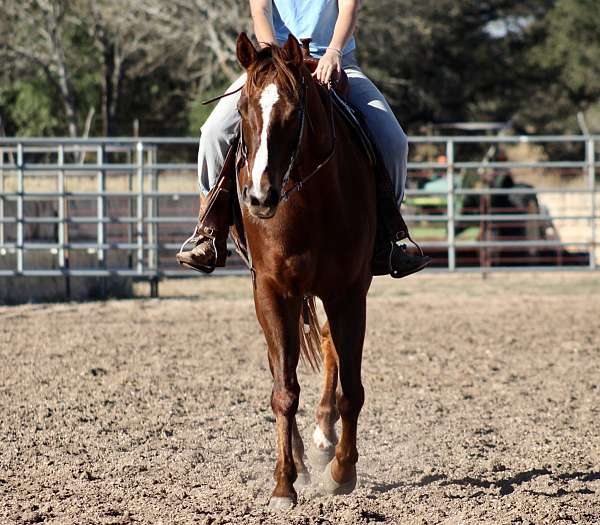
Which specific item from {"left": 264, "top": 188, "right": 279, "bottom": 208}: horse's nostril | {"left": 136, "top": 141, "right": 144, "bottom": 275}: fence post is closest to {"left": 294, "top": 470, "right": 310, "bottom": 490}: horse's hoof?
{"left": 264, "top": 188, "right": 279, "bottom": 208}: horse's nostril

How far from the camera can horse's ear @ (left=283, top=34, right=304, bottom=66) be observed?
13.0ft

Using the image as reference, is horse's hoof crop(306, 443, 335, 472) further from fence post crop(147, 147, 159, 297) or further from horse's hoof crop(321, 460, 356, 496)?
fence post crop(147, 147, 159, 297)

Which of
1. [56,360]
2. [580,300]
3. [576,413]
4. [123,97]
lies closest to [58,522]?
[576,413]

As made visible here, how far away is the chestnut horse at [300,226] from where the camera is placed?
152 inches

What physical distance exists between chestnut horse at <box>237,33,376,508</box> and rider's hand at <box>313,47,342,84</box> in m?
0.14

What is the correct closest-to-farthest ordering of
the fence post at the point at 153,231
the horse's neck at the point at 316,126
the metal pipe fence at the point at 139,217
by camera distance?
1. the horse's neck at the point at 316,126
2. the metal pipe fence at the point at 139,217
3. the fence post at the point at 153,231

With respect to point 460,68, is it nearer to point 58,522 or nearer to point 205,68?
point 205,68

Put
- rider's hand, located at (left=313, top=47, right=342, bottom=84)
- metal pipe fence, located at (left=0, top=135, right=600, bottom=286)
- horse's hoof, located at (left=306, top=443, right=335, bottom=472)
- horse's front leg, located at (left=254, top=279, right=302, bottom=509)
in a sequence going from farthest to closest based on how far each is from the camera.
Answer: metal pipe fence, located at (left=0, top=135, right=600, bottom=286), horse's hoof, located at (left=306, top=443, right=335, bottom=472), rider's hand, located at (left=313, top=47, right=342, bottom=84), horse's front leg, located at (left=254, top=279, right=302, bottom=509)

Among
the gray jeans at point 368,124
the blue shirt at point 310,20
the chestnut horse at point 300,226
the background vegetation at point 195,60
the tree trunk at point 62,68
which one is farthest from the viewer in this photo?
the tree trunk at point 62,68

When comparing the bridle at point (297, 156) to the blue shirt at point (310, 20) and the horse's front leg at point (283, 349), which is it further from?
the blue shirt at point (310, 20)

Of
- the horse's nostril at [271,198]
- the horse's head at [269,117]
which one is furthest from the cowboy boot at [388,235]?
the horse's nostril at [271,198]

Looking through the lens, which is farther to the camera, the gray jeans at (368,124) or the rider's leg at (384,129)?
the rider's leg at (384,129)

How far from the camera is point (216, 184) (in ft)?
15.1

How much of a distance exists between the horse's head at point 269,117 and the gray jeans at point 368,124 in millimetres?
739
